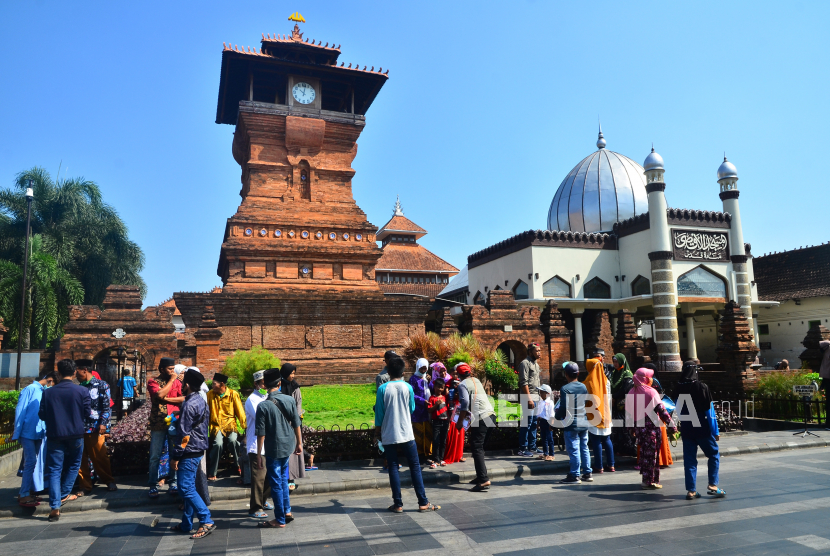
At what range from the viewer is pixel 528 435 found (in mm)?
9023

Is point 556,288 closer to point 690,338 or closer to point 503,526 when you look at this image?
point 690,338

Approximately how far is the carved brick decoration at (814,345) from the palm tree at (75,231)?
29597 millimetres

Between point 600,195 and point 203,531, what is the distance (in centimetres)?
3099

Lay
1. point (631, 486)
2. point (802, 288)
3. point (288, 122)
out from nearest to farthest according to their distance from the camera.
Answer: point (631, 486)
point (288, 122)
point (802, 288)

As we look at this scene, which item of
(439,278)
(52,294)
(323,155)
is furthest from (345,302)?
(439,278)

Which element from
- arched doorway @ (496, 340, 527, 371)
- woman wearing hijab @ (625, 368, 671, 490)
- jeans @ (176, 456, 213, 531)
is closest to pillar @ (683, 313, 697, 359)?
arched doorway @ (496, 340, 527, 371)

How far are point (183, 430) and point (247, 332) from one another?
14.0m

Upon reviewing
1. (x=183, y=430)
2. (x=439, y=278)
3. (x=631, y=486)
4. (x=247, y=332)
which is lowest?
(x=631, y=486)

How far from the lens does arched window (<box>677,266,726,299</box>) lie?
27.8 meters

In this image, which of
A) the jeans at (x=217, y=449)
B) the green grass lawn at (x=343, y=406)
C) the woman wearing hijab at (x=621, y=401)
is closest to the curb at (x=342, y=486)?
the jeans at (x=217, y=449)

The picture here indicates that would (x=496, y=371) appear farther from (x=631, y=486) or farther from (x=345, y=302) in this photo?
(x=345, y=302)

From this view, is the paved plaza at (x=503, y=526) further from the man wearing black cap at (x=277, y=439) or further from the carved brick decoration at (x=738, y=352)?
the carved brick decoration at (x=738, y=352)

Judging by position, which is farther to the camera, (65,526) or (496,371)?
(496,371)

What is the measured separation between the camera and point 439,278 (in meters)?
45.2
